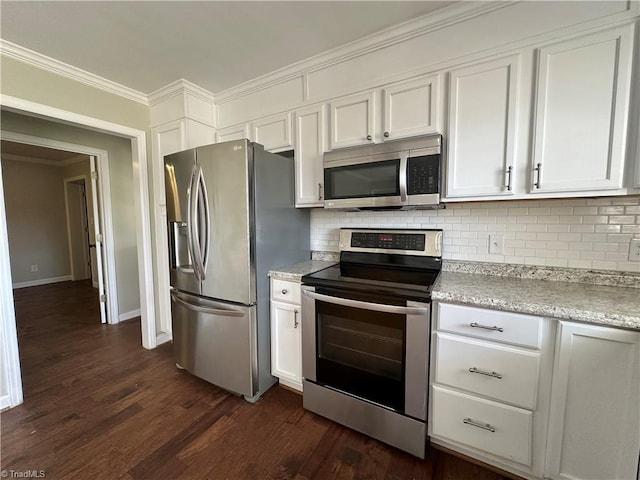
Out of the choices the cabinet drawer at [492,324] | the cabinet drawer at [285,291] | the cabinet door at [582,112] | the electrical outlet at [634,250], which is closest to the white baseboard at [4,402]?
the cabinet drawer at [285,291]

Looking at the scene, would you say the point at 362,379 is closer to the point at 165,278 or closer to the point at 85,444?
the point at 85,444

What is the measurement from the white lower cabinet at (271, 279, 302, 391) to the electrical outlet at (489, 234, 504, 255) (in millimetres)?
1291

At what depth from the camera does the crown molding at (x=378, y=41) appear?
56.3 inches

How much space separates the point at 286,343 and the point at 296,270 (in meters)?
0.53

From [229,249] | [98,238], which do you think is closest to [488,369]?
[229,249]

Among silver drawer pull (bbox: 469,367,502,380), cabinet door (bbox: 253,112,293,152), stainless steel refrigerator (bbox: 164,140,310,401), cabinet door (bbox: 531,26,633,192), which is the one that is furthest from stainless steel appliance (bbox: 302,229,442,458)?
cabinet door (bbox: 253,112,293,152)

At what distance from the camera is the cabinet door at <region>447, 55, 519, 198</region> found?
4.51ft

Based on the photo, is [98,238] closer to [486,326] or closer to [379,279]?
[379,279]

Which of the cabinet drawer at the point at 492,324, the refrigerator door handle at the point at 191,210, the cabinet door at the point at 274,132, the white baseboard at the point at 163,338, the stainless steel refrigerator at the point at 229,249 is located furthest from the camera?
the white baseboard at the point at 163,338

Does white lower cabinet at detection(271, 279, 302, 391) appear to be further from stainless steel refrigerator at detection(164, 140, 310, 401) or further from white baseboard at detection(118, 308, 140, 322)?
white baseboard at detection(118, 308, 140, 322)

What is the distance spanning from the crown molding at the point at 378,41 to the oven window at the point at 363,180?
782 mm

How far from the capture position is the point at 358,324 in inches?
60.7

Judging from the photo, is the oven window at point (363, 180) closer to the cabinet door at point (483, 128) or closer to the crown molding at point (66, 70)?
the cabinet door at point (483, 128)

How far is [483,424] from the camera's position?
4.22 ft
